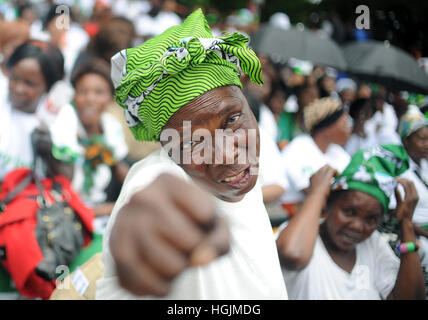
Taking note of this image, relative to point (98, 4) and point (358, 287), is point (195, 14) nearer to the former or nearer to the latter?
point (358, 287)

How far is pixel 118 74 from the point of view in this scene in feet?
4.47

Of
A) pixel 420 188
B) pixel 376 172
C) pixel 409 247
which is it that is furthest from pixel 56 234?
pixel 420 188

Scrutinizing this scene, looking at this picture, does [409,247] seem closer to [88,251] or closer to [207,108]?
[207,108]

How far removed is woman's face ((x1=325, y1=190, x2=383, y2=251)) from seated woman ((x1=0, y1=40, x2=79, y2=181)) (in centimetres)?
163

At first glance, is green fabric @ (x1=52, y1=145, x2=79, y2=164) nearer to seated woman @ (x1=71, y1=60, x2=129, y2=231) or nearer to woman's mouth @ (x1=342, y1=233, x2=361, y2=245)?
seated woman @ (x1=71, y1=60, x2=129, y2=231)

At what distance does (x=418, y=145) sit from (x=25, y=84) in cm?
253

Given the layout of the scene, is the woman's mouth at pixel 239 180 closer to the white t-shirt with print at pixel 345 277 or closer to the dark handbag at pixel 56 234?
the white t-shirt with print at pixel 345 277

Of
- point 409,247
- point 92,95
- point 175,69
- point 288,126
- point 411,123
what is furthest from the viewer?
point 288,126

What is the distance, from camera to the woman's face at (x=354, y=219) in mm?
1900

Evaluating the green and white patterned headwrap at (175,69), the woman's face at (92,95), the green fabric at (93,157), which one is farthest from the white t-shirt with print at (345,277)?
the woman's face at (92,95)

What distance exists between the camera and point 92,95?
3.19 meters
